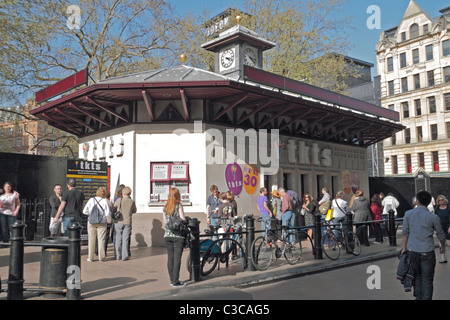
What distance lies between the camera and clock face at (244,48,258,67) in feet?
58.6

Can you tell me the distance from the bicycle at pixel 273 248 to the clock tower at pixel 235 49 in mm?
9289

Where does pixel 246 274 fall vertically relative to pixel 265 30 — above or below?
below

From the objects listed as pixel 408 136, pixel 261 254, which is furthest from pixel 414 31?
pixel 261 254

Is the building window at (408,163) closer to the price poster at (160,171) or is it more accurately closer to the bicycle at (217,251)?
the price poster at (160,171)

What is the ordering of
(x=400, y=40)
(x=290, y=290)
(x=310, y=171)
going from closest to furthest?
1. (x=290, y=290)
2. (x=310, y=171)
3. (x=400, y=40)

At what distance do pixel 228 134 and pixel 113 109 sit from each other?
169 inches

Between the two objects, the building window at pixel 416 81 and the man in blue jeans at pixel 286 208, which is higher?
the building window at pixel 416 81

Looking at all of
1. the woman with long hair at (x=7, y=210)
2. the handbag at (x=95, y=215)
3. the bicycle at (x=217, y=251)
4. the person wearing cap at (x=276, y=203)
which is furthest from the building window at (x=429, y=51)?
the woman with long hair at (x=7, y=210)

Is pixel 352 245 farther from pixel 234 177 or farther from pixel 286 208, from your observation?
pixel 234 177

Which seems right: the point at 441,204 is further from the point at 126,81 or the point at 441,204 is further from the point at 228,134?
the point at 126,81

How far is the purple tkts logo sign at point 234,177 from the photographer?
14305mm

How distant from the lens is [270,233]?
9.18 metres
